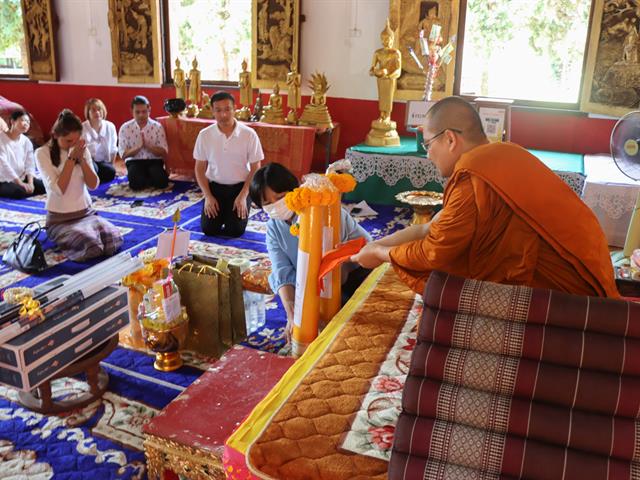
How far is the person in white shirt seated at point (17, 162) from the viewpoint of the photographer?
5.33m

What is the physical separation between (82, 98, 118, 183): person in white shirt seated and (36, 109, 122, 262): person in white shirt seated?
6.60 feet

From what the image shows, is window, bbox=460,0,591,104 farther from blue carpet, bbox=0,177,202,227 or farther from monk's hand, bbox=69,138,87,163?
monk's hand, bbox=69,138,87,163

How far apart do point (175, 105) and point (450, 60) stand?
2930 mm

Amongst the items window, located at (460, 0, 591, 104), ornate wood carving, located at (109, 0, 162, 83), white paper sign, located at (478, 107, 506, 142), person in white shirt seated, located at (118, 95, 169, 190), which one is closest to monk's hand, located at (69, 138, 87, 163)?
person in white shirt seated, located at (118, 95, 169, 190)

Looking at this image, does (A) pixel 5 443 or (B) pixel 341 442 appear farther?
(A) pixel 5 443

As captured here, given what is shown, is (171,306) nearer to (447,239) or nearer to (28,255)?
(447,239)

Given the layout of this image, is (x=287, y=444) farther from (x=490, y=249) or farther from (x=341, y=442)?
(x=490, y=249)

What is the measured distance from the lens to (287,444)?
4.84 ft

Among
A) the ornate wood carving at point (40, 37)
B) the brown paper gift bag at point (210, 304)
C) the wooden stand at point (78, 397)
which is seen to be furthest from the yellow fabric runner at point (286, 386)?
the ornate wood carving at point (40, 37)

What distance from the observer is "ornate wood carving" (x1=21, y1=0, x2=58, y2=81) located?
25.3 feet

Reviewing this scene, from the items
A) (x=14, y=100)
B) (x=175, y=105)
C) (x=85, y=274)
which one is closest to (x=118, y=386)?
(x=85, y=274)

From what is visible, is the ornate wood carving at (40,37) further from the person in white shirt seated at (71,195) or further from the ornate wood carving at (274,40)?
the person in white shirt seated at (71,195)

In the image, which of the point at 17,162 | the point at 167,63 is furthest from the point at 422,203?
the point at 167,63

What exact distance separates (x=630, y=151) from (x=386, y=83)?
2.70 metres
